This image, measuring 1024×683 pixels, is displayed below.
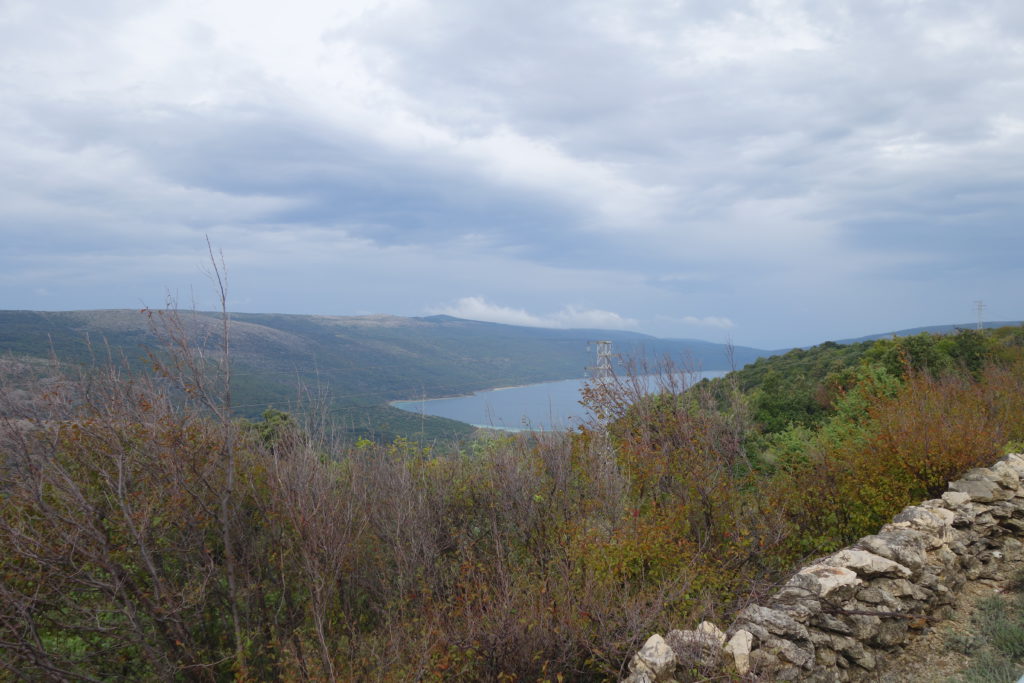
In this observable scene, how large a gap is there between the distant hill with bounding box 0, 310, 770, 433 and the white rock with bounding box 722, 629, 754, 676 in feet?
108

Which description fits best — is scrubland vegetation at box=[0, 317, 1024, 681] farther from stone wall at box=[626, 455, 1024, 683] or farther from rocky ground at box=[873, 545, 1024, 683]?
rocky ground at box=[873, 545, 1024, 683]

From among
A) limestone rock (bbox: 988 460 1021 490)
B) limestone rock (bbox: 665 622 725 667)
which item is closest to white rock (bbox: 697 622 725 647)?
limestone rock (bbox: 665 622 725 667)

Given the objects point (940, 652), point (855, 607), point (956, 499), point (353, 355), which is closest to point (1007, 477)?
point (956, 499)

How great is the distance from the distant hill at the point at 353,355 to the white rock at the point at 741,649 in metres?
32.9

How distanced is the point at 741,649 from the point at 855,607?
5.31ft

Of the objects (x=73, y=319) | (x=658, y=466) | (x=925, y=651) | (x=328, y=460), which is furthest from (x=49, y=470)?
(x=73, y=319)

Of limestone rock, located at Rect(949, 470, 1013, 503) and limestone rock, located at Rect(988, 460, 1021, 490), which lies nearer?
limestone rock, located at Rect(949, 470, 1013, 503)

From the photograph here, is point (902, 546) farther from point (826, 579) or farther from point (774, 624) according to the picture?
point (774, 624)

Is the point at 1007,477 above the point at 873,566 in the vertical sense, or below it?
above

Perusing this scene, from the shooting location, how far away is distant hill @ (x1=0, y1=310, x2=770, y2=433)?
64125 mm

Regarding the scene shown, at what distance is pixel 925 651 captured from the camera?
6.68 meters

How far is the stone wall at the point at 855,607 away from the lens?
19.6ft

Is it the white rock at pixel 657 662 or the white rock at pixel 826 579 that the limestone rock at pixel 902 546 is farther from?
the white rock at pixel 657 662

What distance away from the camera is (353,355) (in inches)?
4820
